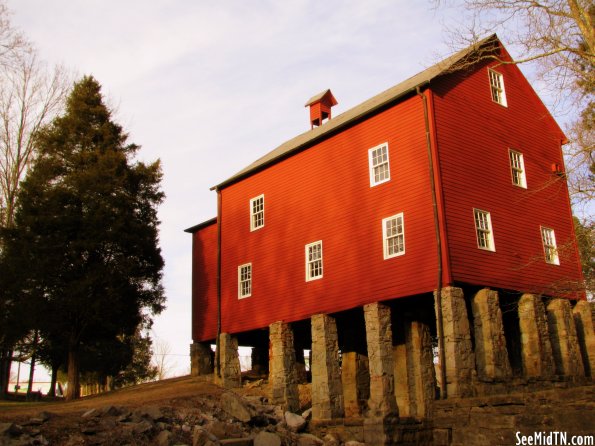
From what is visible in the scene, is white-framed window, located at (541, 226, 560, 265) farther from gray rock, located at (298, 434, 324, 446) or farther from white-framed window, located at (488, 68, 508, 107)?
gray rock, located at (298, 434, 324, 446)

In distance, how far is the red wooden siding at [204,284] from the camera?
29438 millimetres

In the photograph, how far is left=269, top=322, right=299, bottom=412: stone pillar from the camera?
2425 cm

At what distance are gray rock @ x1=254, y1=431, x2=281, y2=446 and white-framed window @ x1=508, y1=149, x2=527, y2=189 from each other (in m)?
12.5

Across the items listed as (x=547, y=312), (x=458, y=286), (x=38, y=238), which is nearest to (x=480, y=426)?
(x=458, y=286)

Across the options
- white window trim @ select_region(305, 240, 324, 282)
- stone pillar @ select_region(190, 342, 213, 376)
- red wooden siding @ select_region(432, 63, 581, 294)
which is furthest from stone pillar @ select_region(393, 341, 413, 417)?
stone pillar @ select_region(190, 342, 213, 376)

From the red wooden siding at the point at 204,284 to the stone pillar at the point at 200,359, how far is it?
16.6 inches

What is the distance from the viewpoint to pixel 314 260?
24266 millimetres

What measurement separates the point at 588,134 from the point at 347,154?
9.06 meters

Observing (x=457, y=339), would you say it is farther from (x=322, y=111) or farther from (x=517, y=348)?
(x=322, y=111)

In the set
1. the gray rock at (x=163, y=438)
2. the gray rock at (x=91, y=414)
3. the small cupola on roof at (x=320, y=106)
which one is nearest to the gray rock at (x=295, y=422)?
the gray rock at (x=163, y=438)

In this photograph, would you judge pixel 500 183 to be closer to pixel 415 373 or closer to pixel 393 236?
pixel 393 236

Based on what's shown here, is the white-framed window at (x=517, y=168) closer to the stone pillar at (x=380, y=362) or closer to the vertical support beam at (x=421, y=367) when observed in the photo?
the vertical support beam at (x=421, y=367)

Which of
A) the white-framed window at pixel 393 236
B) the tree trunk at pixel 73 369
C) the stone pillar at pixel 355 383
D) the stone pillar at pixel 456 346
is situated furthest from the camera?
the tree trunk at pixel 73 369

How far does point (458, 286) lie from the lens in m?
20.4
